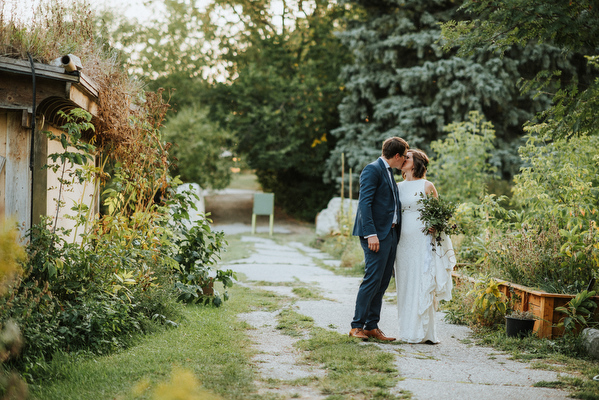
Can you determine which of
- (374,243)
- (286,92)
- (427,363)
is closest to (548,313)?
(427,363)

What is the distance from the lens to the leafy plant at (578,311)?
5066 millimetres

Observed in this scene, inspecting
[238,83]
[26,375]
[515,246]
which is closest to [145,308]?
[26,375]

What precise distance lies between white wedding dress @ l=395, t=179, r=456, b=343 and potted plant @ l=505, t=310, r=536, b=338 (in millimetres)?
663

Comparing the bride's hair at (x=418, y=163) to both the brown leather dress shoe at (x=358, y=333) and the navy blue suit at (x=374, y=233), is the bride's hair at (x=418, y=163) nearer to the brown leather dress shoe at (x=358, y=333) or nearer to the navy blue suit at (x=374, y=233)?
the navy blue suit at (x=374, y=233)

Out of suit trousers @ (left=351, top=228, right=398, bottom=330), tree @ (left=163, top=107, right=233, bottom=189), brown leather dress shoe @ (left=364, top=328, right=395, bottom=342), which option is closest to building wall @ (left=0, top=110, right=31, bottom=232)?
suit trousers @ (left=351, top=228, right=398, bottom=330)

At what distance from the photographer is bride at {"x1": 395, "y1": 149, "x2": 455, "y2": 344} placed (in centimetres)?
Result: 528

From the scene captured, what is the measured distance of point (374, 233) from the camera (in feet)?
17.1

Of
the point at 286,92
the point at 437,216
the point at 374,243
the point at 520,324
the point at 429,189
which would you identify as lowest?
the point at 520,324

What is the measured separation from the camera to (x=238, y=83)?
2403 centimetres

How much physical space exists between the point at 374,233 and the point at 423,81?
13.6 m

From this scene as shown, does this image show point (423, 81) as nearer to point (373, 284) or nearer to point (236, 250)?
point (236, 250)

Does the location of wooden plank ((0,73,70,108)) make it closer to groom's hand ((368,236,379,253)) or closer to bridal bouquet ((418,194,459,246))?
groom's hand ((368,236,379,253))

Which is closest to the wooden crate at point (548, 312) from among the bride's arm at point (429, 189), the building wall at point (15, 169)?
the bride's arm at point (429, 189)

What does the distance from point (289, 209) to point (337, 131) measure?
813cm
